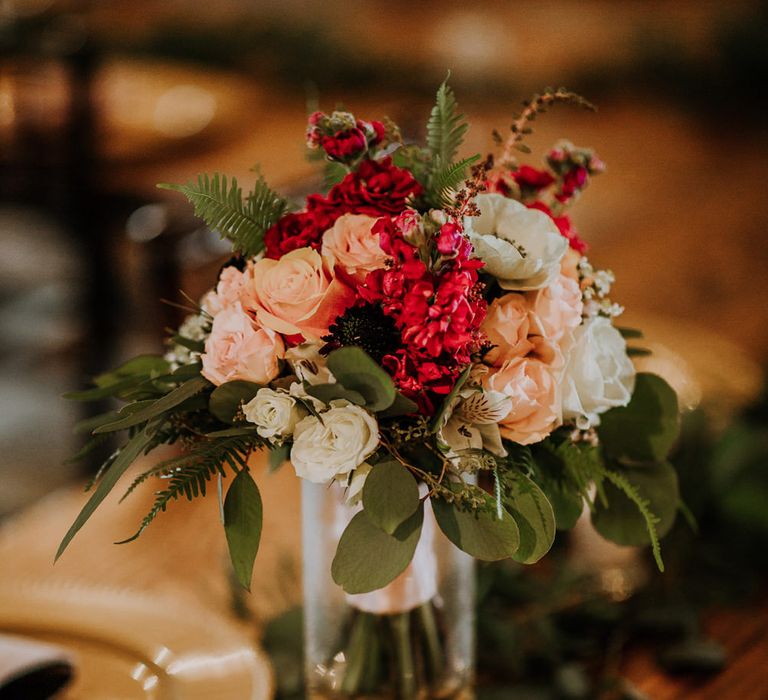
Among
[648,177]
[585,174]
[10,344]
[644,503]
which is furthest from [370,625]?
[648,177]

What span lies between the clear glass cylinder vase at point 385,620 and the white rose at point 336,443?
122 mm

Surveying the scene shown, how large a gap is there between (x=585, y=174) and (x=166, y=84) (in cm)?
332

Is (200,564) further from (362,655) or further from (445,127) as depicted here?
(445,127)

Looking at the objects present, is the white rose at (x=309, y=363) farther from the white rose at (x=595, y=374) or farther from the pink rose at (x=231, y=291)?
the white rose at (x=595, y=374)

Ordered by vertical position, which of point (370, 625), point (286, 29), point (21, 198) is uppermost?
point (286, 29)

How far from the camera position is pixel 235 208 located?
0.61m

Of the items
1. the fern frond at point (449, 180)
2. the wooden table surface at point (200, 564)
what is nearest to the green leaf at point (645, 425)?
the fern frond at point (449, 180)

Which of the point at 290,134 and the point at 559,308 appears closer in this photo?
the point at 559,308

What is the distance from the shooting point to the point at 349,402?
536mm

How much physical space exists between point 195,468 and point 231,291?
0.41ft

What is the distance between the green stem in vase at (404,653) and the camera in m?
0.68

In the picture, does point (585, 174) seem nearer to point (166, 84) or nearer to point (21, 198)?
point (21, 198)

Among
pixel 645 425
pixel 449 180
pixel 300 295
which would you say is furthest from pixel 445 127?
pixel 645 425

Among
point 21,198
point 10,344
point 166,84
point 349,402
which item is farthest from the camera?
point 166,84
